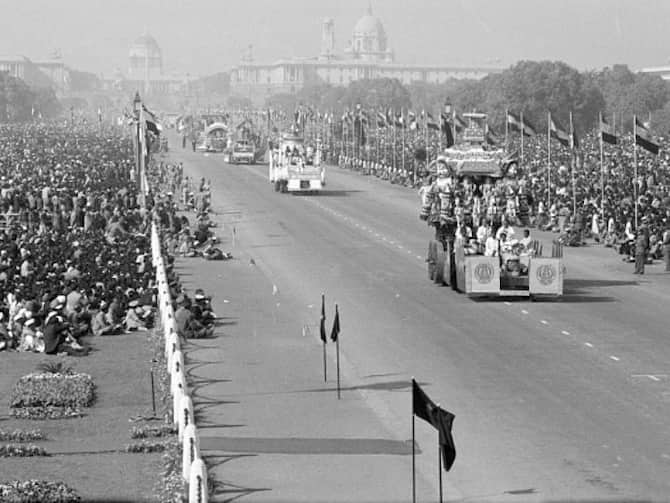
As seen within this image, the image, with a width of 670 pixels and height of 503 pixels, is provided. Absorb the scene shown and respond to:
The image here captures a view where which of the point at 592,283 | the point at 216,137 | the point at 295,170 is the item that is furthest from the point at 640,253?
the point at 216,137

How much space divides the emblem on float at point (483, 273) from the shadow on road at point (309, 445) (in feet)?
51.6

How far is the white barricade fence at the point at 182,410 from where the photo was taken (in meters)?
17.0

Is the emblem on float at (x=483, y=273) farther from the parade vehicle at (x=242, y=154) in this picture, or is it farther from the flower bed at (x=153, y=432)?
the parade vehicle at (x=242, y=154)

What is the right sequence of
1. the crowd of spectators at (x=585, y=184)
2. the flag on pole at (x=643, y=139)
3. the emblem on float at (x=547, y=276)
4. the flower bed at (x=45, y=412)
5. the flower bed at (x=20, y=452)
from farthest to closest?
the crowd of spectators at (x=585, y=184), the flag on pole at (x=643, y=139), the emblem on float at (x=547, y=276), the flower bed at (x=45, y=412), the flower bed at (x=20, y=452)

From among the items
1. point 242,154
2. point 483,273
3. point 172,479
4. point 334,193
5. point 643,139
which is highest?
point 643,139

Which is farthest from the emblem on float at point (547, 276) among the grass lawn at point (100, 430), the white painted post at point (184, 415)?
the white painted post at point (184, 415)

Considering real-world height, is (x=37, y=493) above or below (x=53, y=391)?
above

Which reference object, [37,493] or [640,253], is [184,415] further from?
[640,253]

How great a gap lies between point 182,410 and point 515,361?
8567 millimetres

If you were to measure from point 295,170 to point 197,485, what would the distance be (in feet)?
214

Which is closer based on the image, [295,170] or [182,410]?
[182,410]

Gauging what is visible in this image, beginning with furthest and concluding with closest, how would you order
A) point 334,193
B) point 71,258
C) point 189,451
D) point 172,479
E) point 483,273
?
point 334,193
point 71,258
point 483,273
point 172,479
point 189,451

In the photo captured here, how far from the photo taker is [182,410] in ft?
68.7

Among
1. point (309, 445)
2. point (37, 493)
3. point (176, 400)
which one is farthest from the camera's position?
point (176, 400)
